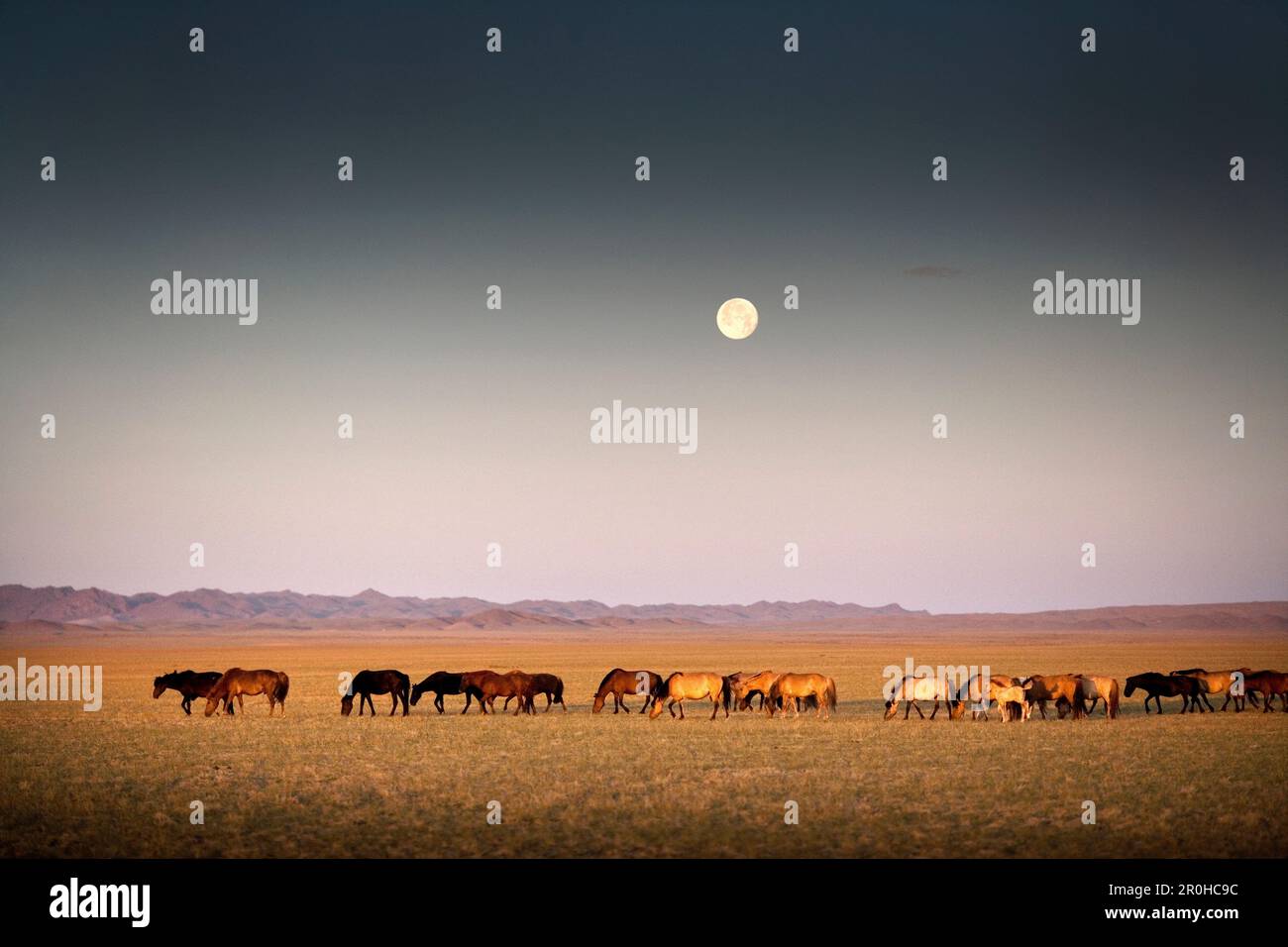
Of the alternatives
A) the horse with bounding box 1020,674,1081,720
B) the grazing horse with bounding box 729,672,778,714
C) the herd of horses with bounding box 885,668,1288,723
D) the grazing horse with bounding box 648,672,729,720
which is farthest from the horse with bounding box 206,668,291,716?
the horse with bounding box 1020,674,1081,720

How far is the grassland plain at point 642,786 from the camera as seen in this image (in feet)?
43.2

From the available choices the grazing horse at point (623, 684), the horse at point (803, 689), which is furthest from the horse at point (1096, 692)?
the grazing horse at point (623, 684)

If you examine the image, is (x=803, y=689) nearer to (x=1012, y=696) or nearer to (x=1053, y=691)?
(x=1012, y=696)

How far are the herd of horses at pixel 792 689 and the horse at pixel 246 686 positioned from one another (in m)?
0.03

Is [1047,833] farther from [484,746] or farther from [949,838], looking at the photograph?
[484,746]

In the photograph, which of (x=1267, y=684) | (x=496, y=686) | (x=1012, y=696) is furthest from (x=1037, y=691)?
(x=496, y=686)

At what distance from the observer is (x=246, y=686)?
2920 cm

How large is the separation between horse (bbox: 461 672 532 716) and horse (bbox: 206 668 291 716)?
15.9 ft

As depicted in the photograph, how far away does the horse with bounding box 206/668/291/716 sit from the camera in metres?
28.7

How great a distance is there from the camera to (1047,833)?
1348cm

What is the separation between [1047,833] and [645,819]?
498 cm

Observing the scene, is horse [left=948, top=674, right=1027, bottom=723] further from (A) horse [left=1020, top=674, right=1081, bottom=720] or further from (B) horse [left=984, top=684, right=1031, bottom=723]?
(A) horse [left=1020, top=674, right=1081, bottom=720]
